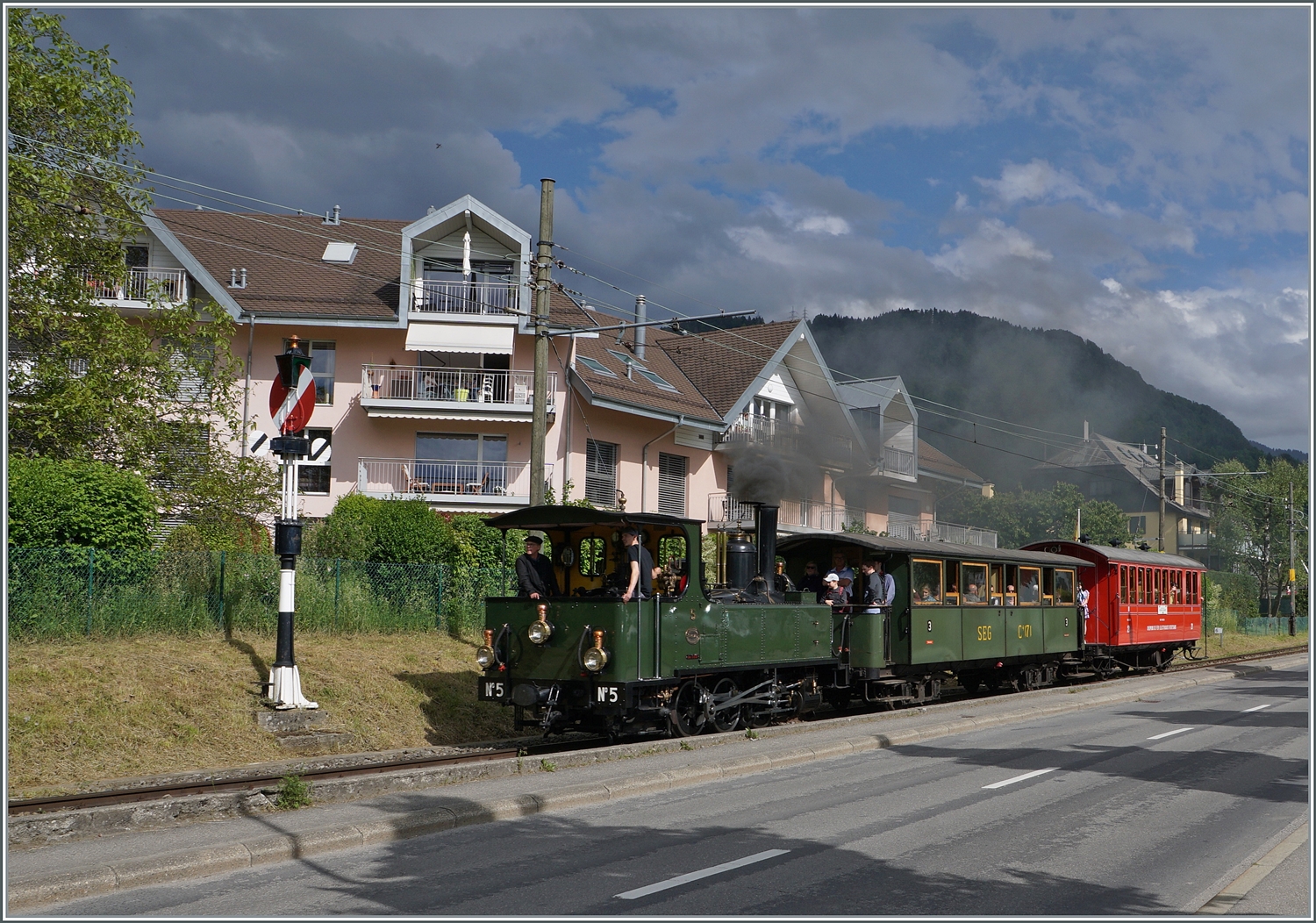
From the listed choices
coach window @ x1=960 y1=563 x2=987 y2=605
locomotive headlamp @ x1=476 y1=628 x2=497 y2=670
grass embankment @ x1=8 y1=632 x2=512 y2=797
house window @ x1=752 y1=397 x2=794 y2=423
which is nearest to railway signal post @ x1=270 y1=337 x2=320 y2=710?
grass embankment @ x1=8 y1=632 x2=512 y2=797

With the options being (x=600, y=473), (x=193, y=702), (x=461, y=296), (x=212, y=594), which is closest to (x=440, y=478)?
(x=600, y=473)

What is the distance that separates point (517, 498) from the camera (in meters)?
31.2

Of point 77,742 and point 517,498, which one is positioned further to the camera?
point 517,498

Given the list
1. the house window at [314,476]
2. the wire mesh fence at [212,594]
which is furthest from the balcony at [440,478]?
the wire mesh fence at [212,594]

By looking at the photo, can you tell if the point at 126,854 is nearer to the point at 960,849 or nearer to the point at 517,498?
the point at 960,849

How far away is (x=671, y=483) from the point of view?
123ft

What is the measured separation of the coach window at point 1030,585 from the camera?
72.9ft

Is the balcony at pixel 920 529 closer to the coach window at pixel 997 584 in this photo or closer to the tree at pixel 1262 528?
the coach window at pixel 997 584

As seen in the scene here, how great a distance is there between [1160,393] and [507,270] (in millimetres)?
152326

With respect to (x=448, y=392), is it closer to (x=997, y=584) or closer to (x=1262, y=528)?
(x=997, y=584)

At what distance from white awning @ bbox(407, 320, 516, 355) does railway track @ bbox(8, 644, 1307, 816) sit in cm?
1889

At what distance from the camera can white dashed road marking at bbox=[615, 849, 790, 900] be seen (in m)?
6.82

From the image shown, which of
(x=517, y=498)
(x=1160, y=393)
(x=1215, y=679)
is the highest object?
(x=1160, y=393)

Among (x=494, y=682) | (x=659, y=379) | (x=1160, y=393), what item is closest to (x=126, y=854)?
(x=494, y=682)
